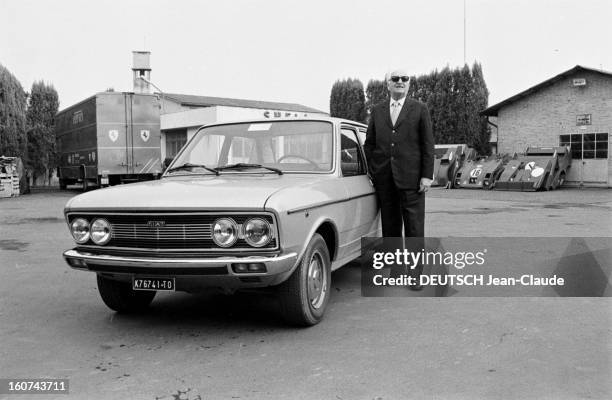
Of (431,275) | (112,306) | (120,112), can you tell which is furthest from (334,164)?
(120,112)

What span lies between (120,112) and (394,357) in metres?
19.8

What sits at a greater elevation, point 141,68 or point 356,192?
point 141,68

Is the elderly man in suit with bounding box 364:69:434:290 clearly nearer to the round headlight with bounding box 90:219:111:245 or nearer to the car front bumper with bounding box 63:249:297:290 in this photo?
the car front bumper with bounding box 63:249:297:290

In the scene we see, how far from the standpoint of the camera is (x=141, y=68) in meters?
41.2

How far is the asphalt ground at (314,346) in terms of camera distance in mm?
3293

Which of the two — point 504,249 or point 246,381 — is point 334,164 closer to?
point 246,381

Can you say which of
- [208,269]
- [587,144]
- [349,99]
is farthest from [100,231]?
[349,99]

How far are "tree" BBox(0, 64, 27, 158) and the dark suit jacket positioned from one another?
92.4 ft

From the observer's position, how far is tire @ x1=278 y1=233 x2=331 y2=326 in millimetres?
4258

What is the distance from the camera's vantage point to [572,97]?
949 inches

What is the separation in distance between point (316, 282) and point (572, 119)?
22.6 m

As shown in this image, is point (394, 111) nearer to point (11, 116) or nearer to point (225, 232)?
point (225, 232)

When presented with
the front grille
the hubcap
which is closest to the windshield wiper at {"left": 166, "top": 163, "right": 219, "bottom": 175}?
the front grille

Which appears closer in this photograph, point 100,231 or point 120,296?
point 100,231
